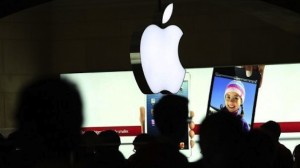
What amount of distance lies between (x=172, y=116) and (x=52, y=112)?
3.85ft

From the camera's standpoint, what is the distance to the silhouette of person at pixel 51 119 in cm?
182

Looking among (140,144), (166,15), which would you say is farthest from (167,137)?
(166,15)

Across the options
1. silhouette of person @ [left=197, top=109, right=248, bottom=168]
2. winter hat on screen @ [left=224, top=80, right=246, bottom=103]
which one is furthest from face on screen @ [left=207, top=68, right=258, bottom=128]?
silhouette of person @ [left=197, top=109, right=248, bottom=168]

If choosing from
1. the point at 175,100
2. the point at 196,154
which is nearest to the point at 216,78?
the point at 196,154

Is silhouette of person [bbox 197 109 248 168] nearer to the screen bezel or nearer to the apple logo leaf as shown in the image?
the apple logo leaf

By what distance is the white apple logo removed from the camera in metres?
4.55

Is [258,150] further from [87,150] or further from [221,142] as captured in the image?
[87,150]

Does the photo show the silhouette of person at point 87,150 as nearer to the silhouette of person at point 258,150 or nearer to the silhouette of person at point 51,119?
the silhouette of person at point 51,119

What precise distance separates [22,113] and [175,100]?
1229 millimetres

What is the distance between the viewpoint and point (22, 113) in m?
1.83

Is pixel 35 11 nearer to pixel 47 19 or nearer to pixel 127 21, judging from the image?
pixel 47 19

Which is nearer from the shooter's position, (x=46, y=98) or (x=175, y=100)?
(x=46, y=98)

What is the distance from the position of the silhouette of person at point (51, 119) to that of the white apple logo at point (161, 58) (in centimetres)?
264

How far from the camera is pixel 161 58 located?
4.68 m
